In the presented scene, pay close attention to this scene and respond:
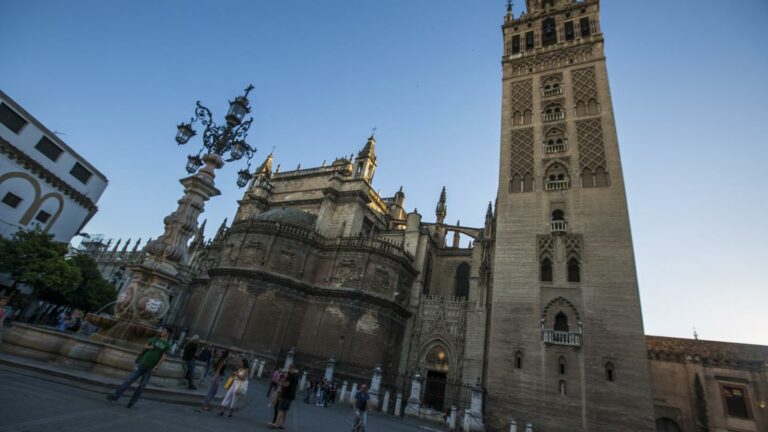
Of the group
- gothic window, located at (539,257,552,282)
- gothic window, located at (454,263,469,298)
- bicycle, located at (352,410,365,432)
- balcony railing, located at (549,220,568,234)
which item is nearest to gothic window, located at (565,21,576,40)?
balcony railing, located at (549,220,568,234)

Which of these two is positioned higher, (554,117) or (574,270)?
(554,117)

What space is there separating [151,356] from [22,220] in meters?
27.2

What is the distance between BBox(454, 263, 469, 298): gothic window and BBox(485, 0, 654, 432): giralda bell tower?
23.4 ft

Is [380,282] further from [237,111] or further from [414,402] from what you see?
[237,111]

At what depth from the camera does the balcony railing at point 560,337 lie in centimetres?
1768

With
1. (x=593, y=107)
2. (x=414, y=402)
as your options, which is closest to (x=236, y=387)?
(x=414, y=402)

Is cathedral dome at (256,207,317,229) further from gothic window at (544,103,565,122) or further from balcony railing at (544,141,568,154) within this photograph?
gothic window at (544,103,565,122)

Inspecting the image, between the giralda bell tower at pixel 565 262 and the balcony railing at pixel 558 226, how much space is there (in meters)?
0.05

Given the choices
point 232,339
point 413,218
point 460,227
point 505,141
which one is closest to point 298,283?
point 232,339

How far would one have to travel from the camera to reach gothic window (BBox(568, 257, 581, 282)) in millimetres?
19422

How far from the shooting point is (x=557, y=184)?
2197 cm

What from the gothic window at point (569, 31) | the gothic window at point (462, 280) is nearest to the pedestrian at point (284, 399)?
the gothic window at point (462, 280)

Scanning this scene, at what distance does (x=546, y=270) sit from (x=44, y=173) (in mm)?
33222

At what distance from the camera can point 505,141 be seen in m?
24.9
